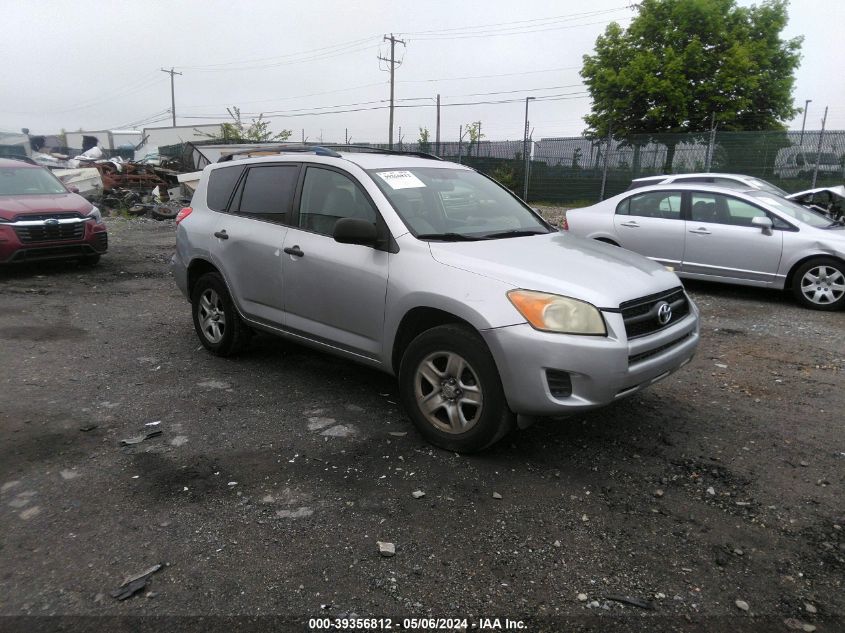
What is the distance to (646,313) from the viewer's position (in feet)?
11.8

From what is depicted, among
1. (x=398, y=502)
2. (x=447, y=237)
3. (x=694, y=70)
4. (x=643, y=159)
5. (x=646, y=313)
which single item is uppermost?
(x=694, y=70)

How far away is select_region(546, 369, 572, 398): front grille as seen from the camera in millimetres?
3281

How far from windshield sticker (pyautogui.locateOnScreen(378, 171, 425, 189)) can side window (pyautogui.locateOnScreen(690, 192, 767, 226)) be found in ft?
18.4

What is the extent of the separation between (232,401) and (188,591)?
219 cm

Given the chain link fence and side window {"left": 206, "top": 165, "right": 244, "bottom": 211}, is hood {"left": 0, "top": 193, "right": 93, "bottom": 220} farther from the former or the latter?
the chain link fence

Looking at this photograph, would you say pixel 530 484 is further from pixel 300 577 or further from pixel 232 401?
pixel 232 401

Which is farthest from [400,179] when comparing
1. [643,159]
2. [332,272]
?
[643,159]

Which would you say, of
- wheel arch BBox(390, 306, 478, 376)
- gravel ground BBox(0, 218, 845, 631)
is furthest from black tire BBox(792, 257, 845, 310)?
wheel arch BBox(390, 306, 478, 376)

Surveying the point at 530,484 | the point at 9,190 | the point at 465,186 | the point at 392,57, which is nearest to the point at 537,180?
the point at 9,190

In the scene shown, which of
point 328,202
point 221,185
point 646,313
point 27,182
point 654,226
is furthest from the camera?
point 27,182

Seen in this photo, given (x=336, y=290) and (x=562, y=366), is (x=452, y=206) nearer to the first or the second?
(x=336, y=290)

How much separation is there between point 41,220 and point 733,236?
31.4 feet

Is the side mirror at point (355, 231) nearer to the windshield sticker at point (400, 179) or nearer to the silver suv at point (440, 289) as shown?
the silver suv at point (440, 289)

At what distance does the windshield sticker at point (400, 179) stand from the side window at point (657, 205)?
5636 millimetres
